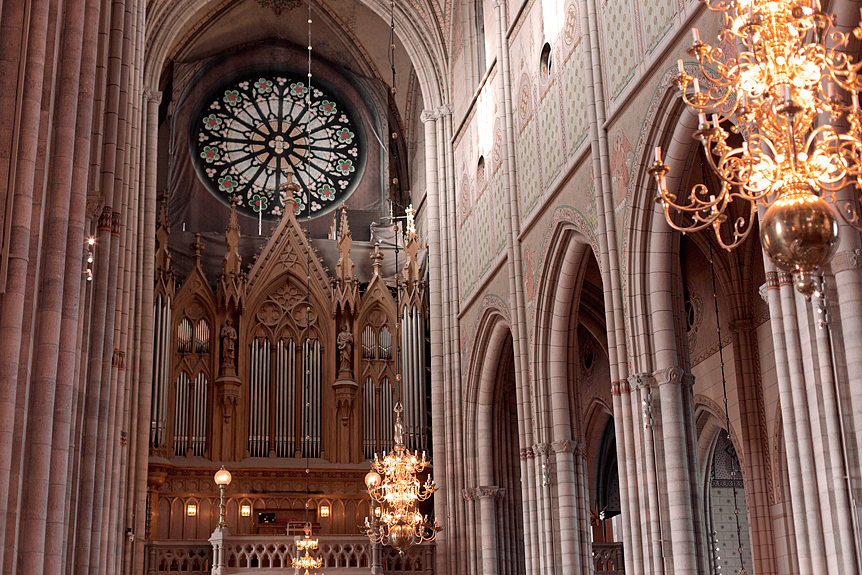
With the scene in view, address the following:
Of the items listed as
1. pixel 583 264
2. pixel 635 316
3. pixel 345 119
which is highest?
pixel 345 119

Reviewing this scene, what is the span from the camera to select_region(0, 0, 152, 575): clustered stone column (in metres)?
9.09

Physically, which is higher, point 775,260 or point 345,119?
point 345,119

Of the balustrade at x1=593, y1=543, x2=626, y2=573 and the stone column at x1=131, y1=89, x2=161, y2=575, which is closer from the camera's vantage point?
the balustrade at x1=593, y1=543, x2=626, y2=573

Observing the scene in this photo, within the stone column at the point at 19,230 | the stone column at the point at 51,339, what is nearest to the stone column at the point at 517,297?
the stone column at the point at 51,339

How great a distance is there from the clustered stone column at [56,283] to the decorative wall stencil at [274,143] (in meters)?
15.4

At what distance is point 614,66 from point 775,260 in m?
9.39

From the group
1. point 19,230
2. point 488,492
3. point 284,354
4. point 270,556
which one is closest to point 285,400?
point 284,354

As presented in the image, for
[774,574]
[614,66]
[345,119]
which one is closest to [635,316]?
[614,66]

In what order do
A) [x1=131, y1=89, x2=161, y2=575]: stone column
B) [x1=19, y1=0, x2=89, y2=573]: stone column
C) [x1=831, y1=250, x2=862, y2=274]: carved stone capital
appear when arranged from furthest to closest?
[x1=131, y1=89, x2=161, y2=575]: stone column, [x1=831, y1=250, x2=862, y2=274]: carved stone capital, [x1=19, y1=0, x2=89, y2=573]: stone column

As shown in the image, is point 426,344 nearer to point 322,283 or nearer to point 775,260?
point 322,283

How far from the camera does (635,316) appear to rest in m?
14.2

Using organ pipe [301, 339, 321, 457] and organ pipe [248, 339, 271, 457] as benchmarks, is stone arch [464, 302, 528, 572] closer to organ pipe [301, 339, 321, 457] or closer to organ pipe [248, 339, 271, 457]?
organ pipe [301, 339, 321, 457]

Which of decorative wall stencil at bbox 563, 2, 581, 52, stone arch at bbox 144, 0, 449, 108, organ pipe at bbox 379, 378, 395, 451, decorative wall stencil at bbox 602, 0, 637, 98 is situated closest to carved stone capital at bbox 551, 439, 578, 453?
decorative wall stencil at bbox 602, 0, 637, 98

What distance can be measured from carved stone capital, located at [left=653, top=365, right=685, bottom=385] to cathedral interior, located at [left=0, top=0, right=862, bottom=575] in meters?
0.10
